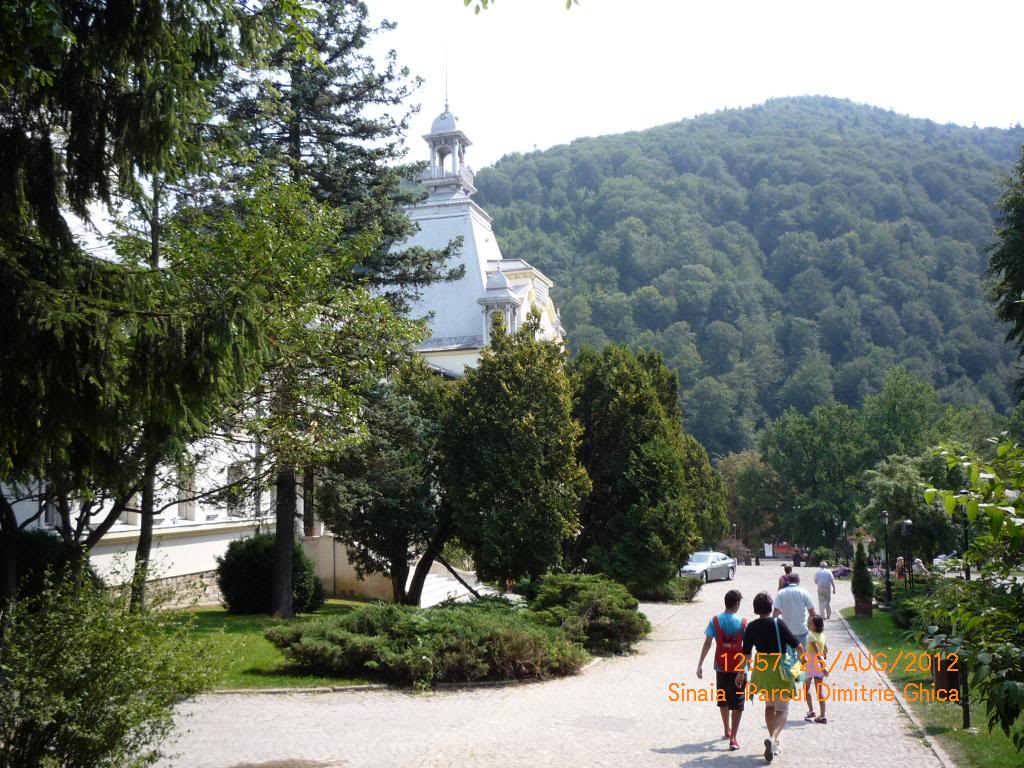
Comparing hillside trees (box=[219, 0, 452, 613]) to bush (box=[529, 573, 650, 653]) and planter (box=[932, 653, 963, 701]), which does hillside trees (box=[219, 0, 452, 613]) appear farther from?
planter (box=[932, 653, 963, 701])

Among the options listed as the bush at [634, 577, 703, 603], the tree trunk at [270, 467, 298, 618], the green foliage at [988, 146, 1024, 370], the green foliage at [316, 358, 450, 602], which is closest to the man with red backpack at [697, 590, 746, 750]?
the green foliage at [316, 358, 450, 602]

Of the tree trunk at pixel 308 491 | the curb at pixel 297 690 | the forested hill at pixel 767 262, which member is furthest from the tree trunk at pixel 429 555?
the forested hill at pixel 767 262

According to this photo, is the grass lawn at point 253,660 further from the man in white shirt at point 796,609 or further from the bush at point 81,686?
the man in white shirt at point 796,609

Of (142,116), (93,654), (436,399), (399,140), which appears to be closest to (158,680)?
(93,654)

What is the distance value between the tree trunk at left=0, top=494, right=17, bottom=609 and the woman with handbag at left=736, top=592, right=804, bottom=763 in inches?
396

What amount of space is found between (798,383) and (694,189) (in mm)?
55099

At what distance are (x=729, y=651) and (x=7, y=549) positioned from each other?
10468 millimetres

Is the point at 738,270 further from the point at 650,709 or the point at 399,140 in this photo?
the point at 650,709

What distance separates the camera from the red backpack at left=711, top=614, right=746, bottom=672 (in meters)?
10.3

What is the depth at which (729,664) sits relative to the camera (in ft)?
33.7

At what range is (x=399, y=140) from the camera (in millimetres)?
23000

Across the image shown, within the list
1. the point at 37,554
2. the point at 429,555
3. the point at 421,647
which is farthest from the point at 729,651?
the point at 429,555

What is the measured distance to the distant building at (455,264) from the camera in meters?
48.4

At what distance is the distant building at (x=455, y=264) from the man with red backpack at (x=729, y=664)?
122ft
